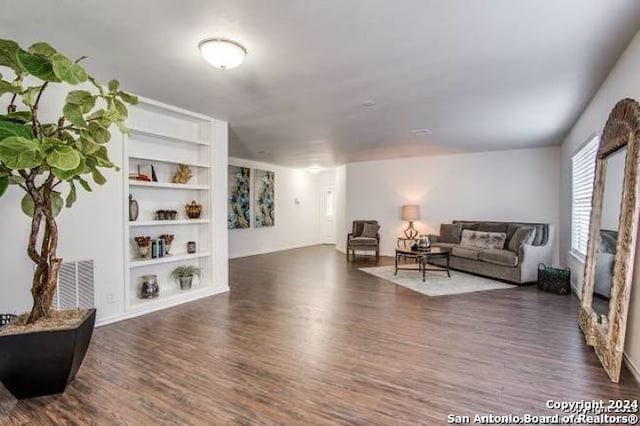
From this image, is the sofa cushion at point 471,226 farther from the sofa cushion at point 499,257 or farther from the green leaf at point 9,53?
the green leaf at point 9,53

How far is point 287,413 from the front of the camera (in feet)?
6.73

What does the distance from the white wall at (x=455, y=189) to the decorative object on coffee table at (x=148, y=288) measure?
5.73 m

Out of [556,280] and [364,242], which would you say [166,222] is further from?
[556,280]

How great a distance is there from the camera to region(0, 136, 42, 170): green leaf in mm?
1855

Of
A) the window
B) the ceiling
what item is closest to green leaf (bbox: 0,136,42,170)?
the ceiling

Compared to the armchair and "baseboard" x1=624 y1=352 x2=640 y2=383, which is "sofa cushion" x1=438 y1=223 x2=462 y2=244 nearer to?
the armchair

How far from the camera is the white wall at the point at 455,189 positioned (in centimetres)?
688

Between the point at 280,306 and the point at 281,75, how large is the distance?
2.67 m

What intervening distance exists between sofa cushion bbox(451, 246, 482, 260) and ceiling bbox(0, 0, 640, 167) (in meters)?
2.38

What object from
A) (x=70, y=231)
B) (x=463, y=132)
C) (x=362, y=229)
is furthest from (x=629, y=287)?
(x=362, y=229)

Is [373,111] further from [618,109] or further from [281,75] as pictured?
[618,109]

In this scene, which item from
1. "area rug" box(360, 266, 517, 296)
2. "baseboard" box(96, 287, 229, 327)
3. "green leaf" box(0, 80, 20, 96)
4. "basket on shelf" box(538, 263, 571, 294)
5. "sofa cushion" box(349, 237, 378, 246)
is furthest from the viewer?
"sofa cushion" box(349, 237, 378, 246)

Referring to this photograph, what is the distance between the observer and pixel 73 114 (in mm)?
2139

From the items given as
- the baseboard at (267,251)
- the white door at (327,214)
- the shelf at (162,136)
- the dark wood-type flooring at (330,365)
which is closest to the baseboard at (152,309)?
the dark wood-type flooring at (330,365)
